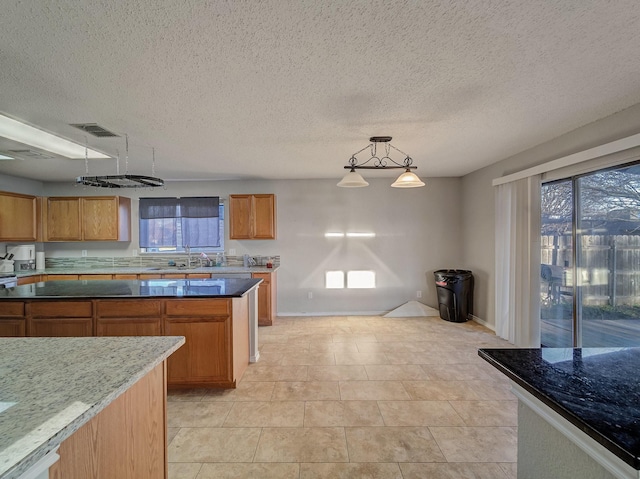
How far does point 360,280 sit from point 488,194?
95.6 inches

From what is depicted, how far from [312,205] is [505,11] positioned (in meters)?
4.11

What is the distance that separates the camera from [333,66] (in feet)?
5.81

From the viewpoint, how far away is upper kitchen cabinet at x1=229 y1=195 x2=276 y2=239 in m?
5.01

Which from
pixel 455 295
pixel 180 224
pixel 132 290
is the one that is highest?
pixel 180 224

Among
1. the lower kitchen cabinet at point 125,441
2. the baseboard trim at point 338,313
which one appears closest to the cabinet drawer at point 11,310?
the lower kitchen cabinet at point 125,441

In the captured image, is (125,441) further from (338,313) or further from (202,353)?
(338,313)

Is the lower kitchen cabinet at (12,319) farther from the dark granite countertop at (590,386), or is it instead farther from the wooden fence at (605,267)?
the wooden fence at (605,267)

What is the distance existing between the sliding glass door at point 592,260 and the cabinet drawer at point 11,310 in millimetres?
5190

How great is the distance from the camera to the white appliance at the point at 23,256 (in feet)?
15.7

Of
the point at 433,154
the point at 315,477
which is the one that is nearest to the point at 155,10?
the point at 315,477

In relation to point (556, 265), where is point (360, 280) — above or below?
below

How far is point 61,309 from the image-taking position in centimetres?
260

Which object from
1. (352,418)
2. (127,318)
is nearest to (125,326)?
(127,318)

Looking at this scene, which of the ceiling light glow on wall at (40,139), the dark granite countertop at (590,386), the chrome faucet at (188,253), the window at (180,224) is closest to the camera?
the dark granite countertop at (590,386)
